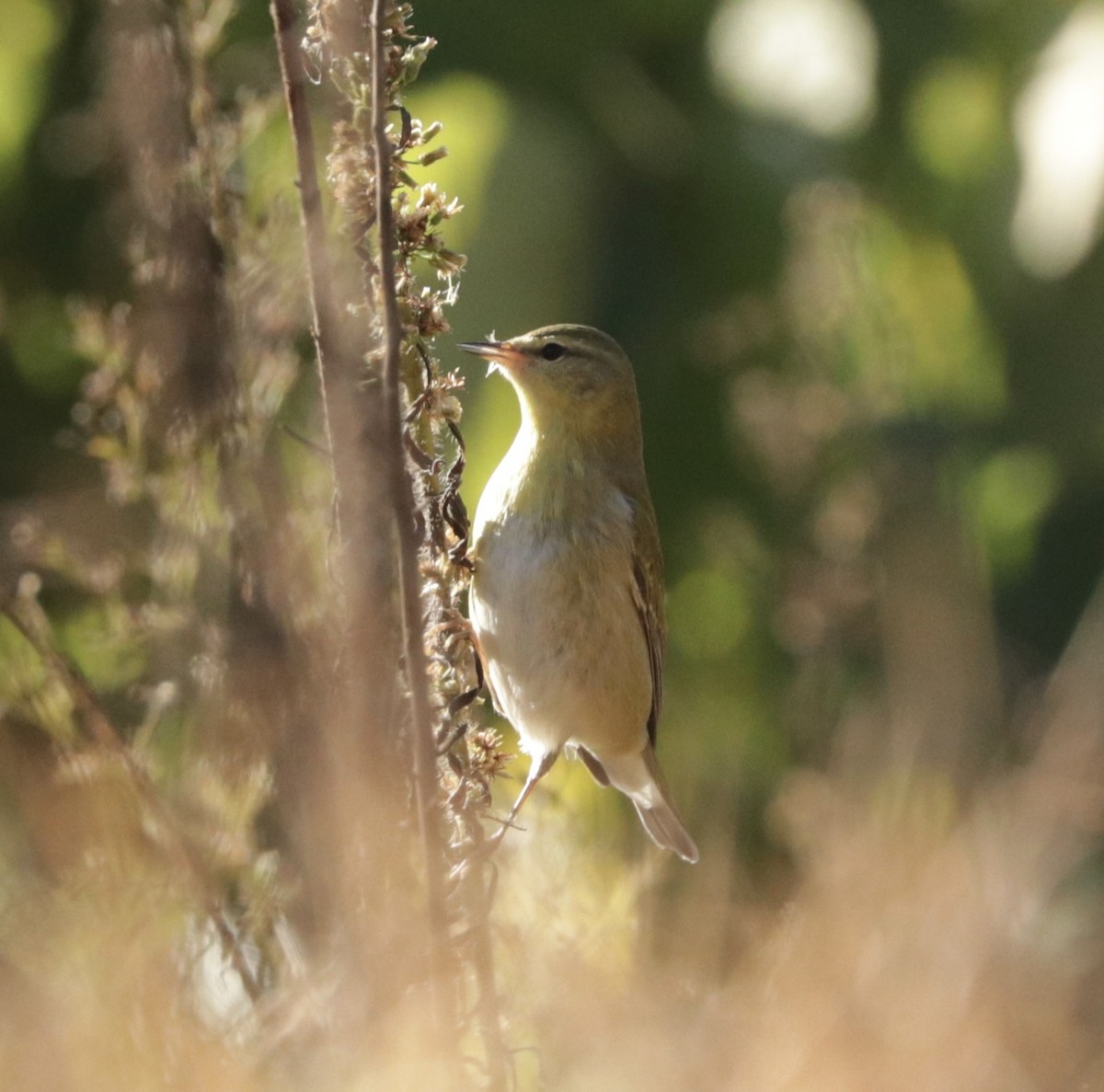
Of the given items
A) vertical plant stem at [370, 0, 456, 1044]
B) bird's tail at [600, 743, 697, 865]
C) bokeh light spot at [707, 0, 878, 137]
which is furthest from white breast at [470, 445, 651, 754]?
bokeh light spot at [707, 0, 878, 137]

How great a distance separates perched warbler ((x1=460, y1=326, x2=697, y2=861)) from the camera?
3.12 metres

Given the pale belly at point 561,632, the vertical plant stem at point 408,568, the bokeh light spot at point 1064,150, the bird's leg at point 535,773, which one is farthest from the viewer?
the bokeh light spot at point 1064,150

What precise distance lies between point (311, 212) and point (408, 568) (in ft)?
1.02

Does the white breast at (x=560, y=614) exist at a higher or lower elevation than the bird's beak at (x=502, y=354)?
lower

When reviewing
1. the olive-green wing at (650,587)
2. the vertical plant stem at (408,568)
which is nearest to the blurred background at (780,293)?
the olive-green wing at (650,587)

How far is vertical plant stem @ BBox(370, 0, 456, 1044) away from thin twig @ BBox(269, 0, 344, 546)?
0.16ft

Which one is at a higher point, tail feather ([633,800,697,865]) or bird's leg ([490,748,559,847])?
bird's leg ([490,748,559,847])

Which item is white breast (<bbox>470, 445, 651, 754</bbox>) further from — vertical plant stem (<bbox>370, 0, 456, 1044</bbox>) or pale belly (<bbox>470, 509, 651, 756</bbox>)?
vertical plant stem (<bbox>370, 0, 456, 1044</bbox>)

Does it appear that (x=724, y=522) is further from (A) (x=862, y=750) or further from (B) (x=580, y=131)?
(A) (x=862, y=750)

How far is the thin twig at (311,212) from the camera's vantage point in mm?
1512

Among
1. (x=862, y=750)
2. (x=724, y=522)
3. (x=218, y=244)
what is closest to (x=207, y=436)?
(x=218, y=244)

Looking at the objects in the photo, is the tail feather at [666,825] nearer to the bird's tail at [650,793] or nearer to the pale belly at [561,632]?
the bird's tail at [650,793]

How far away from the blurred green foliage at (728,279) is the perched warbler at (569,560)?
25.1 inches

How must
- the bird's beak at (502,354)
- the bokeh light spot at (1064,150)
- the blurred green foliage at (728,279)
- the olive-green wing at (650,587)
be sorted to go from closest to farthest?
the bird's beak at (502,354)
the olive-green wing at (650,587)
the blurred green foliage at (728,279)
the bokeh light spot at (1064,150)
